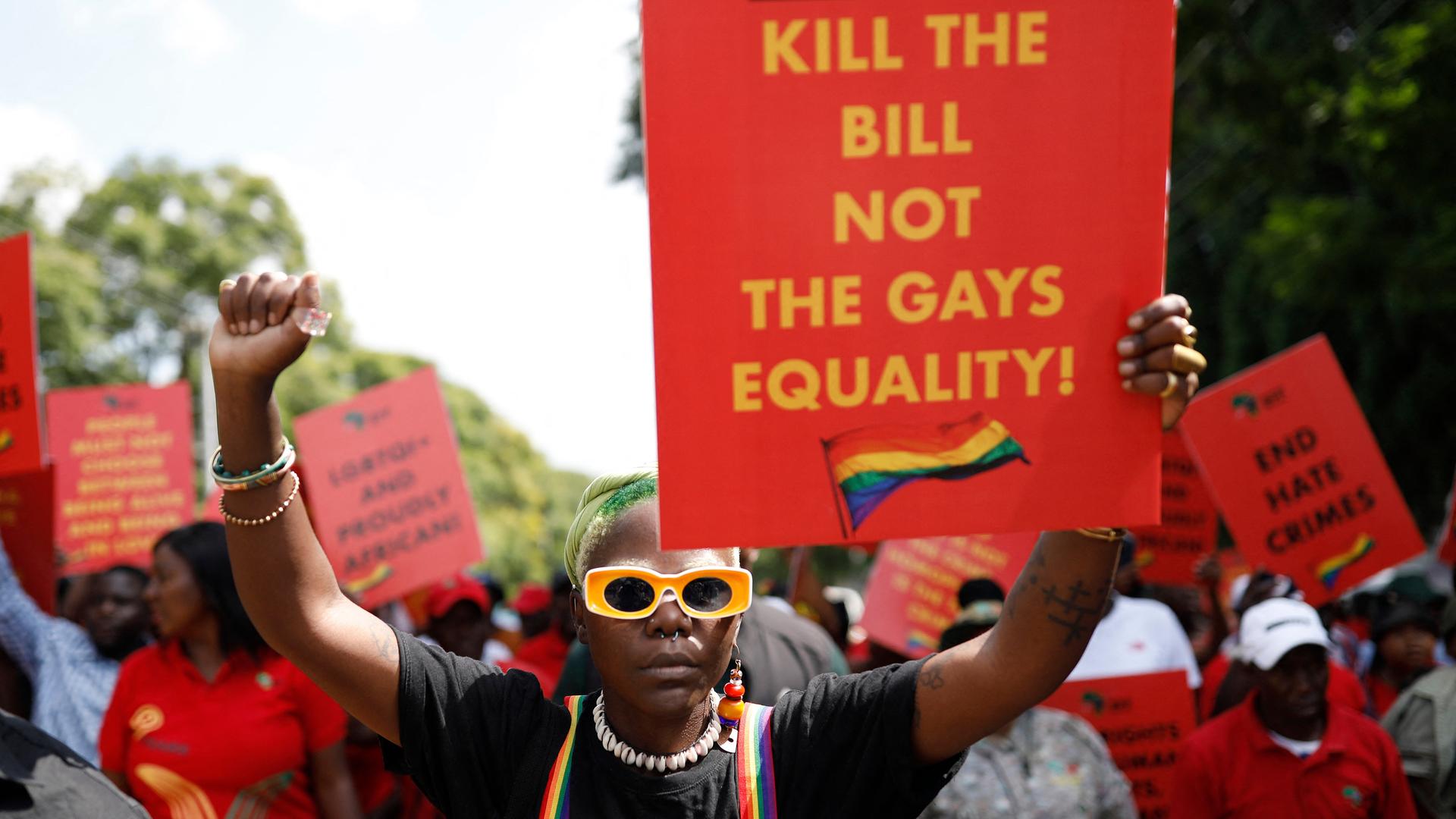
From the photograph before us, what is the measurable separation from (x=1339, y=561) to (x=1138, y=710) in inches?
65.7

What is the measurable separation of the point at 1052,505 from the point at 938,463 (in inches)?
7.1

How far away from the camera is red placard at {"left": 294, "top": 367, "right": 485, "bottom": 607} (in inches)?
268

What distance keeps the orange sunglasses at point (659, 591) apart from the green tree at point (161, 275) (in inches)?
1100

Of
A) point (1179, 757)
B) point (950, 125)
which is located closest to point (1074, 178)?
point (950, 125)

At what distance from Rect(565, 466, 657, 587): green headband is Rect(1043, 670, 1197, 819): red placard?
3205 millimetres

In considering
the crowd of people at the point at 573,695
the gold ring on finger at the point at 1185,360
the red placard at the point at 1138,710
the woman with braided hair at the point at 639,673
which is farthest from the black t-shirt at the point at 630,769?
the red placard at the point at 1138,710

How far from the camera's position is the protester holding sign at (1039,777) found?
4.31m

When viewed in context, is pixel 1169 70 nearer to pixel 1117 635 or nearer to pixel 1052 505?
pixel 1052 505

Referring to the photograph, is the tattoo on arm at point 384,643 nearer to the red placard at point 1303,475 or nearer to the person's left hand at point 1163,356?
the person's left hand at point 1163,356

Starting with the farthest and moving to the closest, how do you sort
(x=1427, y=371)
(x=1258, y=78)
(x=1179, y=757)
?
(x=1427, y=371), (x=1258, y=78), (x=1179, y=757)

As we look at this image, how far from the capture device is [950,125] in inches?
82.8

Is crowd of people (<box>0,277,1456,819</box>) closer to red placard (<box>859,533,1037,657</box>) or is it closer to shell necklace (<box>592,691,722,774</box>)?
shell necklace (<box>592,691,722,774</box>)

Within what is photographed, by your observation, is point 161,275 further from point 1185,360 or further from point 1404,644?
point 1185,360

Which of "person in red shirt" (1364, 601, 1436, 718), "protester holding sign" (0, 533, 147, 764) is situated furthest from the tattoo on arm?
"person in red shirt" (1364, 601, 1436, 718)
